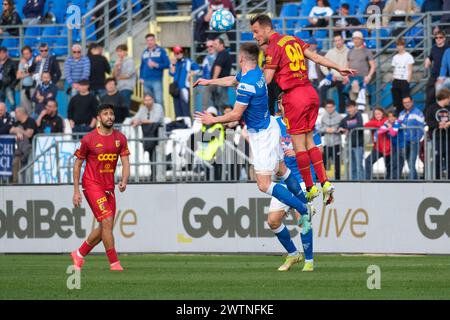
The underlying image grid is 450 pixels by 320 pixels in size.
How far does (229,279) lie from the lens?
1578 cm

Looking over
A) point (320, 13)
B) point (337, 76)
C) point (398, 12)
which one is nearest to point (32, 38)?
point (320, 13)

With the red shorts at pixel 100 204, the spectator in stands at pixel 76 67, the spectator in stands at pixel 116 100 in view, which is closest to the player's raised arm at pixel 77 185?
the red shorts at pixel 100 204

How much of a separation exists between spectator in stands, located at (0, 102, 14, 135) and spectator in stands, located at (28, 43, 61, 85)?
1848 millimetres

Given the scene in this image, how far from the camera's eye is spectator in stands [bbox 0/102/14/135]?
27844 millimetres

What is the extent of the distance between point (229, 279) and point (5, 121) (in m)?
13.4

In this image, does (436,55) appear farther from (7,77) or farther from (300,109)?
(7,77)

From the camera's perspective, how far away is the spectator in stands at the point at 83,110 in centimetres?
2748

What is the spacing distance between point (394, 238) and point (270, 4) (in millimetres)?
9839

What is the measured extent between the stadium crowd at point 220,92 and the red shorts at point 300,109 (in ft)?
18.7

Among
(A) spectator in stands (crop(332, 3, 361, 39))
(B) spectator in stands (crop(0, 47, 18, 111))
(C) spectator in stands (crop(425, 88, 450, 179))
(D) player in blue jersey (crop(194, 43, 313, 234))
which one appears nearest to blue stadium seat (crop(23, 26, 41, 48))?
(B) spectator in stands (crop(0, 47, 18, 111))

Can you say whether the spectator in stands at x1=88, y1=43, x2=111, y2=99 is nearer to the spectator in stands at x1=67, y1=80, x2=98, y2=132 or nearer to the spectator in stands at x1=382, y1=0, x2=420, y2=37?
the spectator in stands at x1=67, y1=80, x2=98, y2=132

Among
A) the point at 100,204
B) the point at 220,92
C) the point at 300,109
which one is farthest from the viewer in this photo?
the point at 220,92
